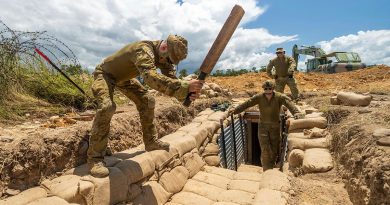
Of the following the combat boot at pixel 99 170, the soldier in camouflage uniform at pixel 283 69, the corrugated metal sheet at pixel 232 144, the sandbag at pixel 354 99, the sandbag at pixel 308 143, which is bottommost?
the corrugated metal sheet at pixel 232 144

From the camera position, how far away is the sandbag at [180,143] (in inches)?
181

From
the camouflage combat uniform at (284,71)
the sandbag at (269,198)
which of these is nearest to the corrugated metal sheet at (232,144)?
the camouflage combat uniform at (284,71)

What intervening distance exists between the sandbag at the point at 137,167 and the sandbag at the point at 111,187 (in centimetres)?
9

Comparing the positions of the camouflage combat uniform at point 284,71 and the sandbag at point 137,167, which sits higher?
the camouflage combat uniform at point 284,71

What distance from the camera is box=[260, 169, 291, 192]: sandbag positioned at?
3.70 m

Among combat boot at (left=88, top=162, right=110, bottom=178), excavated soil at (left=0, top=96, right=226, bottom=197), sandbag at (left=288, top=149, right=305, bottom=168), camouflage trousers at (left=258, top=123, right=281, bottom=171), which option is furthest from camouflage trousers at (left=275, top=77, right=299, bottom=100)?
combat boot at (left=88, top=162, right=110, bottom=178)

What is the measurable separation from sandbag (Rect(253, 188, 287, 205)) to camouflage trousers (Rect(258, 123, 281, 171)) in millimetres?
2505

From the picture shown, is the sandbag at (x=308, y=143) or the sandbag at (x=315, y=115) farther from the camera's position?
the sandbag at (x=315, y=115)

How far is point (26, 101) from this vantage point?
16.5ft

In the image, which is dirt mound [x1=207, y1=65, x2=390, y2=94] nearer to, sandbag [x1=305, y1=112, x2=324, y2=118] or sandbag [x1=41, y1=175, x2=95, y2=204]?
sandbag [x1=305, y1=112, x2=324, y2=118]

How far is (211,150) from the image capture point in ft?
20.3

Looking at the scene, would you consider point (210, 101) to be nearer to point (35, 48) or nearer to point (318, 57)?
point (35, 48)

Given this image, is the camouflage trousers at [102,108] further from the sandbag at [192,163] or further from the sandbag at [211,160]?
the sandbag at [211,160]

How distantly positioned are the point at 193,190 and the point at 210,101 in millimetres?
5148
